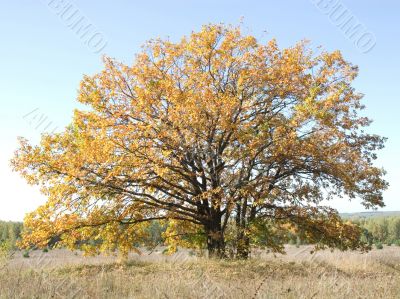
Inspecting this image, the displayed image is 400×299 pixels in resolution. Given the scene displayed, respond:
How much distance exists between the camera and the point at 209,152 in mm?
18531

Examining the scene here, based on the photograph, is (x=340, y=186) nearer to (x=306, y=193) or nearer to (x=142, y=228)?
(x=306, y=193)

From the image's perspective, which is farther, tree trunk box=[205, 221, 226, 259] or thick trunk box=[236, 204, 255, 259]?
tree trunk box=[205, 221, 226, 259]

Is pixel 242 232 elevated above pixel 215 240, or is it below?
above

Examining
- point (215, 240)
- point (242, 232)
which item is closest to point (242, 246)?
point (242, 232)

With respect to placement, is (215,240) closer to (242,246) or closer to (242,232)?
(242,232)

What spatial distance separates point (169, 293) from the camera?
8039 millimetres

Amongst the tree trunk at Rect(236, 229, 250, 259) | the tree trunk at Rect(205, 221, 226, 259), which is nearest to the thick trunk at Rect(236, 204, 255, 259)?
the tree trunk at Rect(236, 229, 250, 259)

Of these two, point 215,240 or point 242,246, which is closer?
point 242,246

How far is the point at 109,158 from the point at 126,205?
115 inches

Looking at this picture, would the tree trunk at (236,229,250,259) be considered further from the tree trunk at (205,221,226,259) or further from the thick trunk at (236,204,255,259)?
the tree trunk at (205,221,226,259)

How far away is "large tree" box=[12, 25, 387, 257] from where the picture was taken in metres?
17.2

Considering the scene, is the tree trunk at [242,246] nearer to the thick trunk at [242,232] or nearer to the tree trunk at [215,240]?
the thick trunk at [242,232]

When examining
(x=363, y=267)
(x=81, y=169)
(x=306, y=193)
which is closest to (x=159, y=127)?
(x=81, y=169)

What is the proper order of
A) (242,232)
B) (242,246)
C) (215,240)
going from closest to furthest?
(242,246) < (242,232) < (215,240)
